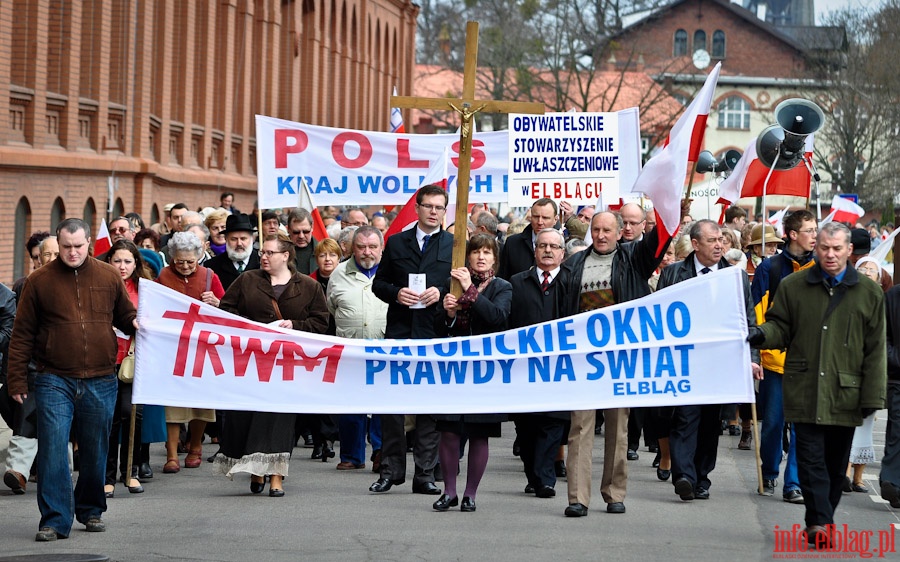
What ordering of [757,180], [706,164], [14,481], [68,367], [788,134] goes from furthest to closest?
[706,164]
[757,180]
[788,134]
[14,481]
[68,367]

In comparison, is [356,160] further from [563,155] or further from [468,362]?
[468,362]

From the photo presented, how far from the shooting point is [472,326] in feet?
35.5

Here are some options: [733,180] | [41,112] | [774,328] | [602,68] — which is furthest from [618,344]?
[602,68]

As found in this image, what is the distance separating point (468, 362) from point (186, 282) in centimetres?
293

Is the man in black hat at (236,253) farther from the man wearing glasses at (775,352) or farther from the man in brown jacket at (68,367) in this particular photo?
the man wearing glasses at (775,352)

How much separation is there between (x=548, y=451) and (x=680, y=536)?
1.72m

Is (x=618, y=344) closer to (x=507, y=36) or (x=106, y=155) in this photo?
(x=106, y=155)

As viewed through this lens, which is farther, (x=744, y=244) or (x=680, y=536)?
(x=744, y=244)

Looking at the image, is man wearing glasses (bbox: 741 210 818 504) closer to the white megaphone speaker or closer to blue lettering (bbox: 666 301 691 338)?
blue lettering (bbox: 666 301 691 338)

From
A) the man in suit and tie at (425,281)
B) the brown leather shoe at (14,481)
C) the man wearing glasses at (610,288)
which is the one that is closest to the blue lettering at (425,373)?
the man in suit and tie at (425,281)

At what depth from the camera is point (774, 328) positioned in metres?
9.81

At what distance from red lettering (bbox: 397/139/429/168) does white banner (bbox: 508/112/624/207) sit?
96cm

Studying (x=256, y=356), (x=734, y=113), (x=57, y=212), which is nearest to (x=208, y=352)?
(x=256, y=356)

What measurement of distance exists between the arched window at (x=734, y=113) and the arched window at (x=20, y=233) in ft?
225
